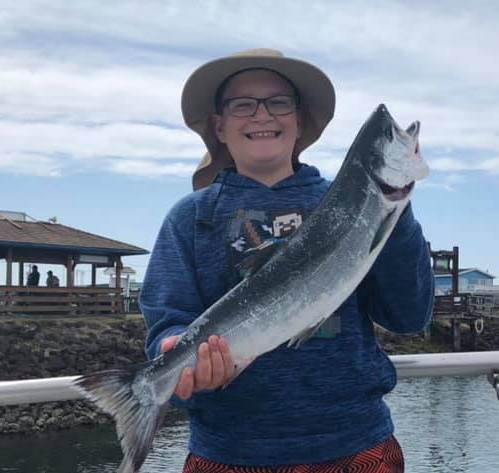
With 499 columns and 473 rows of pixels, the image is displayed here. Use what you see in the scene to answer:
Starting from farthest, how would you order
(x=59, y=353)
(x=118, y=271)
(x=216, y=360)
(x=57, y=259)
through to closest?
(x=118, y=271) < (x=57, y=259) < (x=59, y=353) < (x=216, y=360)

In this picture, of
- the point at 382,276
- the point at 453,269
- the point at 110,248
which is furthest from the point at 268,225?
the point at 453,269

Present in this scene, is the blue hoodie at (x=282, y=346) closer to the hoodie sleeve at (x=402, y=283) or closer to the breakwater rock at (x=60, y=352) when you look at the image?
the hoodie sleeve at (x=402, y=283)

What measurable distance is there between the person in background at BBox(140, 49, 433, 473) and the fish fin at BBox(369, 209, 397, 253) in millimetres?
133

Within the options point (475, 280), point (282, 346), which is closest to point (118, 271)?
point (282, 346)

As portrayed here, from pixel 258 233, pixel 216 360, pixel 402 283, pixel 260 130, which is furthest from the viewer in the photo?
pixel 260 130

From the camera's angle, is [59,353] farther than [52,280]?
No

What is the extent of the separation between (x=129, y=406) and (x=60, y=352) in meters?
27.3

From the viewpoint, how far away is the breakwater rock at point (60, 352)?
24.4 meters

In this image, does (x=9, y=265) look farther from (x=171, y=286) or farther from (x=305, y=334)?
(x=305, y=334)

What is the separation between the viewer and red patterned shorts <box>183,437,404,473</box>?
271 cm

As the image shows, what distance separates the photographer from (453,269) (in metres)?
42.7

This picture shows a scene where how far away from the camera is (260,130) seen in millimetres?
3039

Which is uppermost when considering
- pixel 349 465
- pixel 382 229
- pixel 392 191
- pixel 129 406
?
pixel 392 191

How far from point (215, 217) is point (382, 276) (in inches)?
25.8
